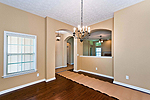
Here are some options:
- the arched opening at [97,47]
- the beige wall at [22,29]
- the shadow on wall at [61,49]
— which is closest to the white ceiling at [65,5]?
the beige wall at [22,29]

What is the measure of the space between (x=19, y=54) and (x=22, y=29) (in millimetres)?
1013

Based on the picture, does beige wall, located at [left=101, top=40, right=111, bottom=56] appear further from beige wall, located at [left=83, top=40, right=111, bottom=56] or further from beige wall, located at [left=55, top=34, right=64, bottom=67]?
beige wall, located at [left=55, top=34, right=64, bottom=67]

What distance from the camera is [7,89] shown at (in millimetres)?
2424

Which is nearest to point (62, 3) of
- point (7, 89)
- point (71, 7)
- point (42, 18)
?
point (71, 7)

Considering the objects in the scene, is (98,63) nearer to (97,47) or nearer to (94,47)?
(97,47)

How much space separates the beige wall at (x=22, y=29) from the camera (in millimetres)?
2385

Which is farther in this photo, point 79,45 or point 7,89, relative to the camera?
point 79,45

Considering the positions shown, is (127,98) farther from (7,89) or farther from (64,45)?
(64,45)

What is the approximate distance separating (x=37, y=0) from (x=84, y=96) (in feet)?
11.3

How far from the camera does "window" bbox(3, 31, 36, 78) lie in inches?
97.7

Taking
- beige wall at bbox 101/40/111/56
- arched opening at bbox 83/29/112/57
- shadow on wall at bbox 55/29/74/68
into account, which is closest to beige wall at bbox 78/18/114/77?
shadow on wall at bbox 55/29/74/68

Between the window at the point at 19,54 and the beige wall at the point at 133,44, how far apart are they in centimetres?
372

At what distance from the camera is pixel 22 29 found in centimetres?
280

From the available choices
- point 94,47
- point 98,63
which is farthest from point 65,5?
point 94,47
